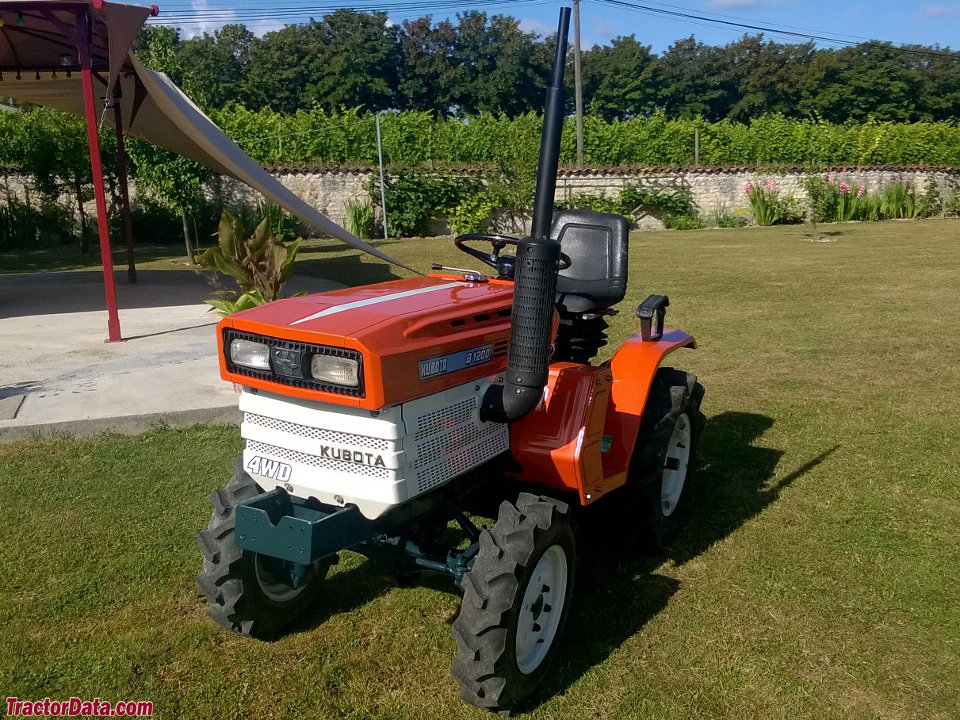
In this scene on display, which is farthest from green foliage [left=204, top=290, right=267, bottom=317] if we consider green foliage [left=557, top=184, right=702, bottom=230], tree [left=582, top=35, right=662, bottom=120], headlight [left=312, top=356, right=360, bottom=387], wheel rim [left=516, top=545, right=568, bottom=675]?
tree [left=582, top=35, right=662, bottom=120]

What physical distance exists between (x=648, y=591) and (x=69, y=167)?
16.8m

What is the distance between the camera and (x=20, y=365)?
6.79 metres

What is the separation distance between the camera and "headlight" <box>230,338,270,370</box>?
274 centimetres

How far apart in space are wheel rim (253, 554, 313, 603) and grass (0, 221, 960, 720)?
0.16 m

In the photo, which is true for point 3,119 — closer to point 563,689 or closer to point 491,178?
point 491,178

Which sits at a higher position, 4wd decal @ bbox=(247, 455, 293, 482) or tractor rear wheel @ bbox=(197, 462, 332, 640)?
4wd decal @ bbox=(247, 455, 293, 482)

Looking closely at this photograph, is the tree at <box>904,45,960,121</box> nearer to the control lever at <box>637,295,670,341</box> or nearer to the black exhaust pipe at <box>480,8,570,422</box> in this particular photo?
the control lever at <box>637,295,670,341</box>

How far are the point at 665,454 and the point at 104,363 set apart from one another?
477 centimetres

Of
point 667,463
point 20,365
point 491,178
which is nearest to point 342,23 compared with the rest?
point 491,178

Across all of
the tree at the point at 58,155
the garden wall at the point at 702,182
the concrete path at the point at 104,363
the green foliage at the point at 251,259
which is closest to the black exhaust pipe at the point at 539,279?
the concrete path at the point at 104,363

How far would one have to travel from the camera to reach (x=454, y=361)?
2809 mm

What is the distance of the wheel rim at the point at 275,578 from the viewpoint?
3.03m

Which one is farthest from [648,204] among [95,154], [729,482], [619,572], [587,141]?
[619,572]

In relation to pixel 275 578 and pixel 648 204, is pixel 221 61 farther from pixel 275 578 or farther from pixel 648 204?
pixel 275 578
